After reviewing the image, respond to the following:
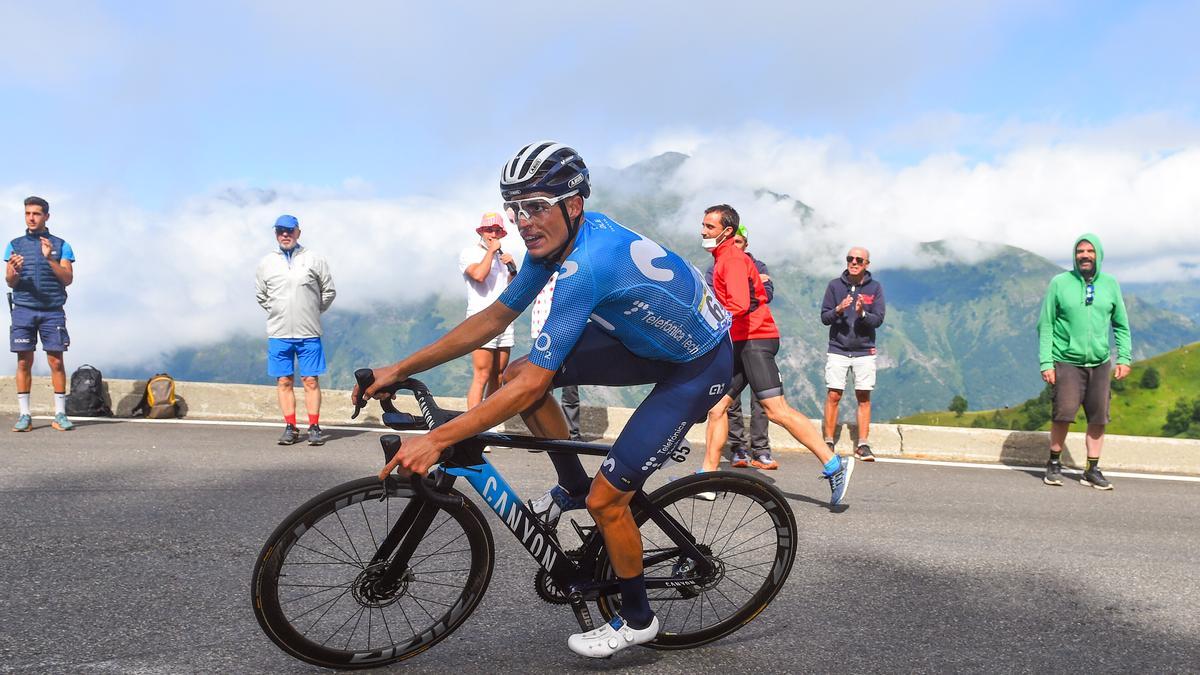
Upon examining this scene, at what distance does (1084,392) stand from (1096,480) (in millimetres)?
780

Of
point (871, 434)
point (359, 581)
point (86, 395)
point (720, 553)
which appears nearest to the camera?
point (359, 581)

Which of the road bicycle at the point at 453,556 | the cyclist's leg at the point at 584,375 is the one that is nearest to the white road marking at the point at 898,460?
the road bicycle at the point at 453,556

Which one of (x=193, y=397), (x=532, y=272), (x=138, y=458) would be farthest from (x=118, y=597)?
(x=193, y=397)

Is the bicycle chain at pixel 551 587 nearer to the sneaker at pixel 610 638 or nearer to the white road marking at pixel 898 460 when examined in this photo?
the sneaker at pixel 610 638

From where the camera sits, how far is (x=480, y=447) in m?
3.33

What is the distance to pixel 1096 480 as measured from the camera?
795 centimetres

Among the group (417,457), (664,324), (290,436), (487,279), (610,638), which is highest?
(487,279)

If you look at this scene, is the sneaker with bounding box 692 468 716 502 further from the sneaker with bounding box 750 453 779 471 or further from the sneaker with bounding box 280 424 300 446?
the sneaker with bounding box 280 424 300 446

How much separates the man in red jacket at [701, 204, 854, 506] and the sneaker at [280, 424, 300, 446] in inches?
167

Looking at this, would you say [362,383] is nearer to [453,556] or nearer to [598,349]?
[453,556]

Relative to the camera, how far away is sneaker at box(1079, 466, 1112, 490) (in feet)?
26.0

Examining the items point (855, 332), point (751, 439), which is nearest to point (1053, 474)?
point (855, 332)

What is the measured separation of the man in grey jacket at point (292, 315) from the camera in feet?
28.6

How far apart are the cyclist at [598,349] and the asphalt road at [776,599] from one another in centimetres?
70
